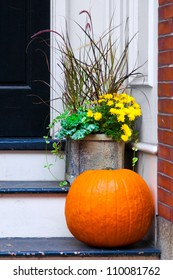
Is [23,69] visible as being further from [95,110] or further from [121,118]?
[121,118]

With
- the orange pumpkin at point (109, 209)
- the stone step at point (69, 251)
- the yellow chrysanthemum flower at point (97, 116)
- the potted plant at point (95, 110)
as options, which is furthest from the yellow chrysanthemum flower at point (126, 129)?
the stone step at point (69, 251)

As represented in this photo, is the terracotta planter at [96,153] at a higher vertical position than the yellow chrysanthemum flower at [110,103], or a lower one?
lower

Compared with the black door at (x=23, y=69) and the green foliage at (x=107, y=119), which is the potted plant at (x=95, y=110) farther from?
the black door at (x=23, y=69)

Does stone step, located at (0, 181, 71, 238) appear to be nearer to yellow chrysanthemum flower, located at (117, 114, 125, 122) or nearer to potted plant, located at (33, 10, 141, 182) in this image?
potted plant, located at (33, 10, 141, 182)

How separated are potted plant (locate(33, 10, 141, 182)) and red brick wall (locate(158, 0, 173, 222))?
27cm

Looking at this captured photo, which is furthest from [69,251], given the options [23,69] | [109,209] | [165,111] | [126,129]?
[23,69]

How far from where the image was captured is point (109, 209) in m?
4.34

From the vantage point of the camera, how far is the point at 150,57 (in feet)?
14.9

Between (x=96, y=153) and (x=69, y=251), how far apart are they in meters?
0.60

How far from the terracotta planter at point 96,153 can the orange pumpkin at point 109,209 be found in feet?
0.87

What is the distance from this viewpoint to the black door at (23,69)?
5328 mm
